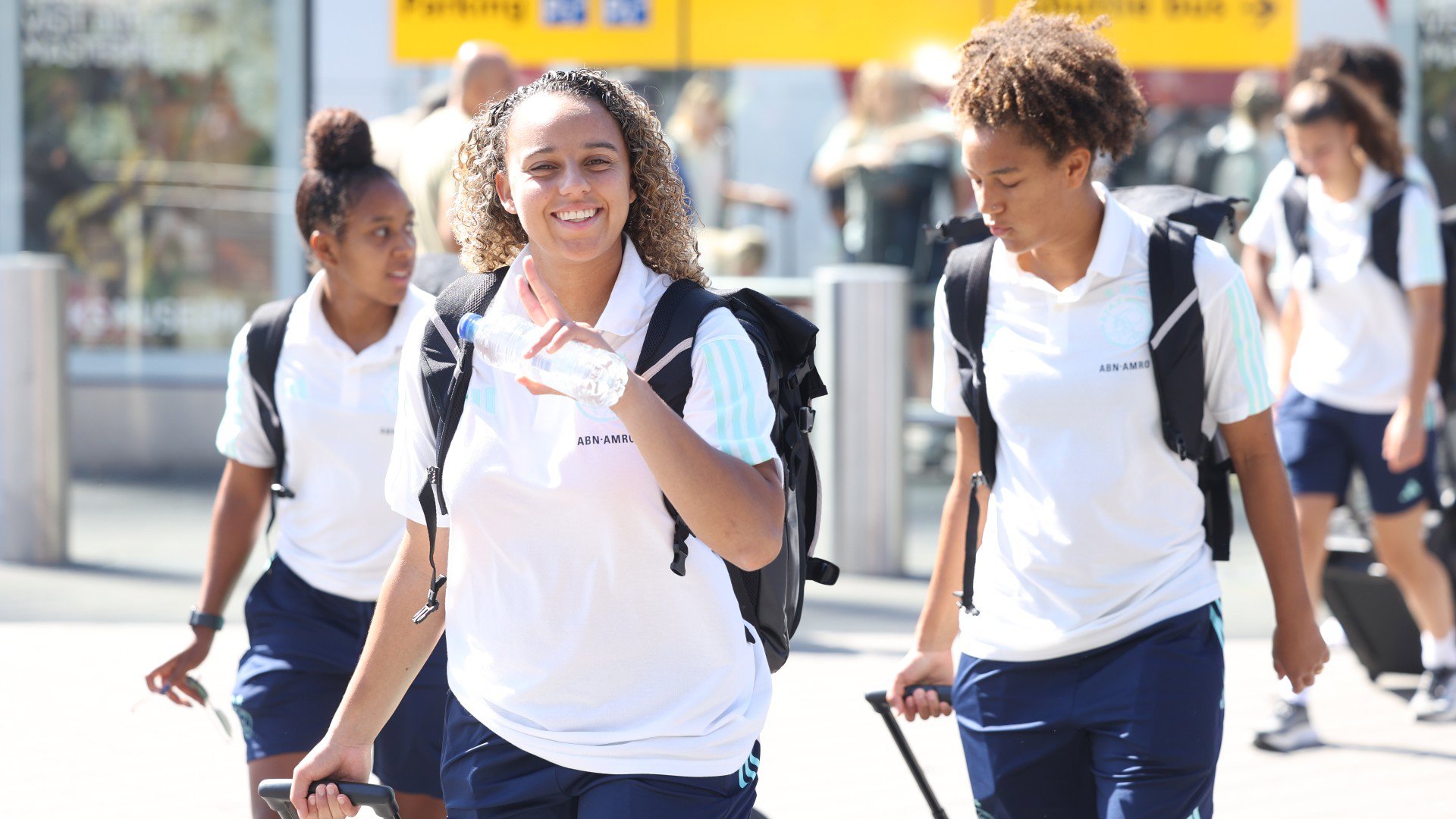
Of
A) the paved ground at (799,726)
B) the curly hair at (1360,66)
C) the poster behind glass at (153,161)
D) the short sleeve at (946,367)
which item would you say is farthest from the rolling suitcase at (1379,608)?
Result: the poster behind glass at (153,161)

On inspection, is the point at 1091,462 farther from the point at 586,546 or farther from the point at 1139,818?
the point at 586,546

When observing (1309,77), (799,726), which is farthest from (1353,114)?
(799,726)

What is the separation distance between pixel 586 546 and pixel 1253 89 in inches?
346

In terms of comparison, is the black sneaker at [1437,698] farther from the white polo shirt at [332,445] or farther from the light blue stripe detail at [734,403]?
the light blue stripe detail at [734,403]

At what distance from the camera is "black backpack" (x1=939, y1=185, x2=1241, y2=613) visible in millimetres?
3129

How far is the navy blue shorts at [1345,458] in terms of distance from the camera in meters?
5.93

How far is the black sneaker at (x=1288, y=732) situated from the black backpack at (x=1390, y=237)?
4.27 ft

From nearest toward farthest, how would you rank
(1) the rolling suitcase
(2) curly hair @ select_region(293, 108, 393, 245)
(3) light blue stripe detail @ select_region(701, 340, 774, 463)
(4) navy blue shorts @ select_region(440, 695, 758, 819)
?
(3) light blue stripe detail @ select_region(701, 340, 774, 463), (4) navy blue shorts @ select_region(440, 695, 758, 819), (2) curly hair @ select_region(293, 108, 393, 245), (1) the rolling suitcase

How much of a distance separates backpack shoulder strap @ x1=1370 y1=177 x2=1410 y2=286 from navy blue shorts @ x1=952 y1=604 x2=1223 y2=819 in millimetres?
3021

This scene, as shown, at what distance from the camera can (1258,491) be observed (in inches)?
127

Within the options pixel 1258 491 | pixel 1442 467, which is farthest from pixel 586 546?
pixel 1442 467

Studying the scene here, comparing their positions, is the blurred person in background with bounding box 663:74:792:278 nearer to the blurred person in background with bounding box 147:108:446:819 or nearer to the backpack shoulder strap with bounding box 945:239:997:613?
the blurred person in background with bounding box 147:108:446:819

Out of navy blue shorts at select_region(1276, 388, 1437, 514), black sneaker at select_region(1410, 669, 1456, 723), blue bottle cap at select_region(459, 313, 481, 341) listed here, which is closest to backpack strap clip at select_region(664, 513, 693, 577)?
blue bottle cap at select_region(459, 313, 481, 341)

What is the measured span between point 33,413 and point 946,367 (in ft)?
19.3
